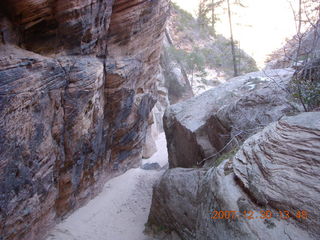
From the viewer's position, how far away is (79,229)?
8.51 m

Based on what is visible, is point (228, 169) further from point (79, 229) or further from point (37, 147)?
point (79, 229)

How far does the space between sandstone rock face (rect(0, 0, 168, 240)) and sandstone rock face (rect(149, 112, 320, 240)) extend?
4254mm

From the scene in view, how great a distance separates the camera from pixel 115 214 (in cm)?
966

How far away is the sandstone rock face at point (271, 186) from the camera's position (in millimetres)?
3215

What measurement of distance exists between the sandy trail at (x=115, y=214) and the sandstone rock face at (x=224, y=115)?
1.97 m

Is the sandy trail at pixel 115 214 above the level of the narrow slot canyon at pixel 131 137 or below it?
below

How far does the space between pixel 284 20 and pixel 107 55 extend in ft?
19.8

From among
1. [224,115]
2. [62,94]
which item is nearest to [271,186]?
[224,115]

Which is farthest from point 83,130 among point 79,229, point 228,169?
point 228,169
